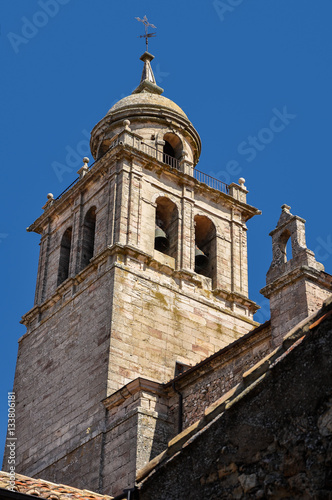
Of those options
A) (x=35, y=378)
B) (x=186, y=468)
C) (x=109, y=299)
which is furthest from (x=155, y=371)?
(x=186, y=468)

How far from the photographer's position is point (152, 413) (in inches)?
699

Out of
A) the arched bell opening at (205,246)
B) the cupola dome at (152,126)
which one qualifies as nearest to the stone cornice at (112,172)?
the arched bell opening at (205,246)

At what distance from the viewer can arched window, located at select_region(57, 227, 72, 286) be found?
2459cm

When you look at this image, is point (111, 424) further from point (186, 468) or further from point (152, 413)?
point (186, 468)

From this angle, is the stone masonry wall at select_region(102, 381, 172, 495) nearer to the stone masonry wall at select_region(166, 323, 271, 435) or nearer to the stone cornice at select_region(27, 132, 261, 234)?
the stone masonry wall at select_region(166, 323, 271, 435)

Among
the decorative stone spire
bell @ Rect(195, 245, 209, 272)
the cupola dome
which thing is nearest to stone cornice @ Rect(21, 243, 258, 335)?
bell @ Rect(195, 245, 209, 272)

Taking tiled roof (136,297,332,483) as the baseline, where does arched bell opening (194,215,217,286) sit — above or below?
above

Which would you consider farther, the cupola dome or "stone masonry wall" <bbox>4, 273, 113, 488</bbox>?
the cupola dome

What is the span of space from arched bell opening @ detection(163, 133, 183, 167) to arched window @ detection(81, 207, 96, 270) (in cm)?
333

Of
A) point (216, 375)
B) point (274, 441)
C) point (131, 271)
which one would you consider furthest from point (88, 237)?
point (274, 441)

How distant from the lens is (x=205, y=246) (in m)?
25.3

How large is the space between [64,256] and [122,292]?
4.74m

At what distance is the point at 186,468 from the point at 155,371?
14101 mm

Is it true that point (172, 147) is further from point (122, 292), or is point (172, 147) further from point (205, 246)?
point (122, 292)
